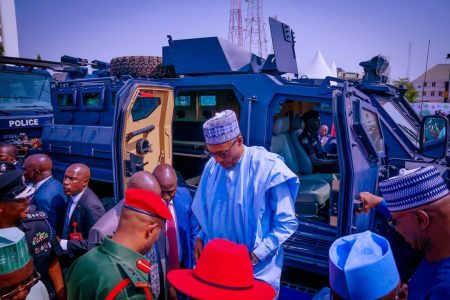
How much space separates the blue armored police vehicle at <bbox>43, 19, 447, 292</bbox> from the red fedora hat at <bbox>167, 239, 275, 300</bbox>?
62.6 inches

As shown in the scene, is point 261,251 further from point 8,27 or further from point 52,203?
point 8,27

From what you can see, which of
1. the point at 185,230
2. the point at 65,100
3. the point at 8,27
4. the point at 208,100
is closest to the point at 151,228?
the point at 185,230

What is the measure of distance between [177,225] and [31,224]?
1046 millimetres

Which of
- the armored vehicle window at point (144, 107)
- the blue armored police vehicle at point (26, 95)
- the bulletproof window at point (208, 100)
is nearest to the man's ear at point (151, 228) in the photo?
the armored vehicle window at point (144, 107)

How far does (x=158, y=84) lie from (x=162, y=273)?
7.25 feet

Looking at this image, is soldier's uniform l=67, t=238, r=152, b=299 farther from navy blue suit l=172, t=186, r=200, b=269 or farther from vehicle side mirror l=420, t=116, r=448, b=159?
vehicle side mirror l=420, t=116, r=448, b=159

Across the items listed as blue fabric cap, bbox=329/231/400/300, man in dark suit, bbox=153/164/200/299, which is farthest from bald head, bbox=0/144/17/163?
blue fabric cap, bbox=329/231/400/300

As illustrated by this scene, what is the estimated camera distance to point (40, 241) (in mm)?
2219

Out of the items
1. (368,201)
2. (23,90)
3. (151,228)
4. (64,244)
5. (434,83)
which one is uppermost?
(434,83)

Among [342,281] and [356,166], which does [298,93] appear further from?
[342,281]

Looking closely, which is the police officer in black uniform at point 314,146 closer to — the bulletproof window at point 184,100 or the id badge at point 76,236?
the bulletproof window at point 184,100

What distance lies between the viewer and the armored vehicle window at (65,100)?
5.15 m

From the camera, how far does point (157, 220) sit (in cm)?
146

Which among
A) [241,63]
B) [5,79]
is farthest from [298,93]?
[5,79]
